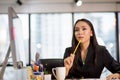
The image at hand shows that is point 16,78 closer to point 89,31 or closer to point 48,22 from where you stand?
point 89,31

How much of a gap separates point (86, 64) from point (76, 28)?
1.15 feet

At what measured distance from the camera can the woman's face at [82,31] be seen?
1859 mm

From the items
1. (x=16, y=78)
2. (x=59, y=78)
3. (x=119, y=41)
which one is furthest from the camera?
(x=119, y=41)

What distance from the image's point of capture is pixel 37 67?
60.6 inches

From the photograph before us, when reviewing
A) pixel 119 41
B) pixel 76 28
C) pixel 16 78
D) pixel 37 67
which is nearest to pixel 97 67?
pixel 76 28

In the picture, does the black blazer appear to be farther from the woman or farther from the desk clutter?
the desk clutter

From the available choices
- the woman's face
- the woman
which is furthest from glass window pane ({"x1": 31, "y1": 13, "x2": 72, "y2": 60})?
the woman's face

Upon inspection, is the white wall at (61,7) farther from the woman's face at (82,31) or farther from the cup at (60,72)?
the cup at (60,72)

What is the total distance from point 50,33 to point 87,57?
3.75 meters

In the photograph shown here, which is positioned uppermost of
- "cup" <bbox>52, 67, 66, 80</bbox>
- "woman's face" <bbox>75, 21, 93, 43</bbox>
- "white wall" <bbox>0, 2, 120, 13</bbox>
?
"white wall" <bbox>0, 2, 120, 13</bbox>

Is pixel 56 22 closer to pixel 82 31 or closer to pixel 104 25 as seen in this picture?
pixel 104 25

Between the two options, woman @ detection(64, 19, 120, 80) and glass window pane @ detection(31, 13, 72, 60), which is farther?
glass window pane @ detection(31, 13, 72, 60)

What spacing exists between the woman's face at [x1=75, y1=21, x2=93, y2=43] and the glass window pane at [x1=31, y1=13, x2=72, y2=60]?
3.69m

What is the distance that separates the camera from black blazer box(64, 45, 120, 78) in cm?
186
